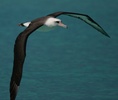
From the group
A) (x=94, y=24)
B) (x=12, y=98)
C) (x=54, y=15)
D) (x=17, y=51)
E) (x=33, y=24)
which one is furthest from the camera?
(x=94, y=24)

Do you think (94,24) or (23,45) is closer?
(23,45)

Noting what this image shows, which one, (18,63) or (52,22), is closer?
(18,63)

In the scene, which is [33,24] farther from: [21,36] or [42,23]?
[21,36]

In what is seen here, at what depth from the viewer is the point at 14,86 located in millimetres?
14578

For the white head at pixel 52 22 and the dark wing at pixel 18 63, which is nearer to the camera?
the dark wing at pixel 18 63

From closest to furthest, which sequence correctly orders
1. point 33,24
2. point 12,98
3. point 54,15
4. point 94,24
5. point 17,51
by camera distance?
point 12,98, point 17,51, point 33,24, point 54,15, point 94,24

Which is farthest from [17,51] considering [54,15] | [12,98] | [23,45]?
[54,15]

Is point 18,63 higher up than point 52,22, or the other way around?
point 52,22

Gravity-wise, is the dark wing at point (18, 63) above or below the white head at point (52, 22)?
below

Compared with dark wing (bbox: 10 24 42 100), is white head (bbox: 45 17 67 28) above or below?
above

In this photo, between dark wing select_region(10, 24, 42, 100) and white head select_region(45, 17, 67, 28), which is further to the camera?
white head select_region(45, 17, 67, 28)

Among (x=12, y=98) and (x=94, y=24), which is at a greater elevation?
(x=94, y=24)

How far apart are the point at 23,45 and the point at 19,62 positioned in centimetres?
69

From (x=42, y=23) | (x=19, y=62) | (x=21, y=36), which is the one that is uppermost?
(x=42, y=23)
